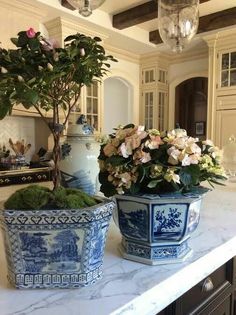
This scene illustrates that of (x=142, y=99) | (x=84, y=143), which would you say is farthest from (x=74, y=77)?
(x=142, y=99)

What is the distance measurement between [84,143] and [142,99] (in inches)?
177

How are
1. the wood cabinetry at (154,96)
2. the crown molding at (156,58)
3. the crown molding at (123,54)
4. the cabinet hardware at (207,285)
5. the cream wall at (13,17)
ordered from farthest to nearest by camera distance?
the wood cabinetry at (154,96), the crown molding at (156,58), the crown molding at (123,54), the cream wall at (13,17), the cabinet hardware at (207,285)

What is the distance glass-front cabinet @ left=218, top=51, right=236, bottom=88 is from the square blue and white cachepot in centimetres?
415

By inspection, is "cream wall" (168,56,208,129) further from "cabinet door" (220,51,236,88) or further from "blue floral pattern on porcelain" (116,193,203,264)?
"blue floral pattern on porcelain" (116,193,203,264)

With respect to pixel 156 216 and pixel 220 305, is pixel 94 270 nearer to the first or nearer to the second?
pixel 156 216

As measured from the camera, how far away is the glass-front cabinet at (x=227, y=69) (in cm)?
426

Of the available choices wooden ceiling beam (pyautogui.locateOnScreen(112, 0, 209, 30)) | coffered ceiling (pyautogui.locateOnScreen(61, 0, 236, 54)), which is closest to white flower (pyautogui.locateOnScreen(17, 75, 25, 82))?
coffered ceiling (pyautogui.locateOnScreen(61, 0, 236, 54))

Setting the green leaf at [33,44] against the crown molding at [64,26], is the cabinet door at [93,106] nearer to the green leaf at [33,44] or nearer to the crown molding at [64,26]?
the crown molding at [64,26]

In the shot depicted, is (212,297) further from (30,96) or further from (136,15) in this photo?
(136,15)

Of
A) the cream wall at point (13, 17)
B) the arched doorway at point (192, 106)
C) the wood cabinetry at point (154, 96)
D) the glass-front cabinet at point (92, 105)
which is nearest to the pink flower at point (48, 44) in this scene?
the cream wall at point (13, 17)

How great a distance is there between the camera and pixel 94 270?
2.14ft

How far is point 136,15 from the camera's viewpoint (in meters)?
3.73

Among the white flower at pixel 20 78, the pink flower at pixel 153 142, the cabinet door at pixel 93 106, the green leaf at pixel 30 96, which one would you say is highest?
the cabinet door at pixel 93 106

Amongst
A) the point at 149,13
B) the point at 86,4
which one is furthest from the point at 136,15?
the point at 86,4
